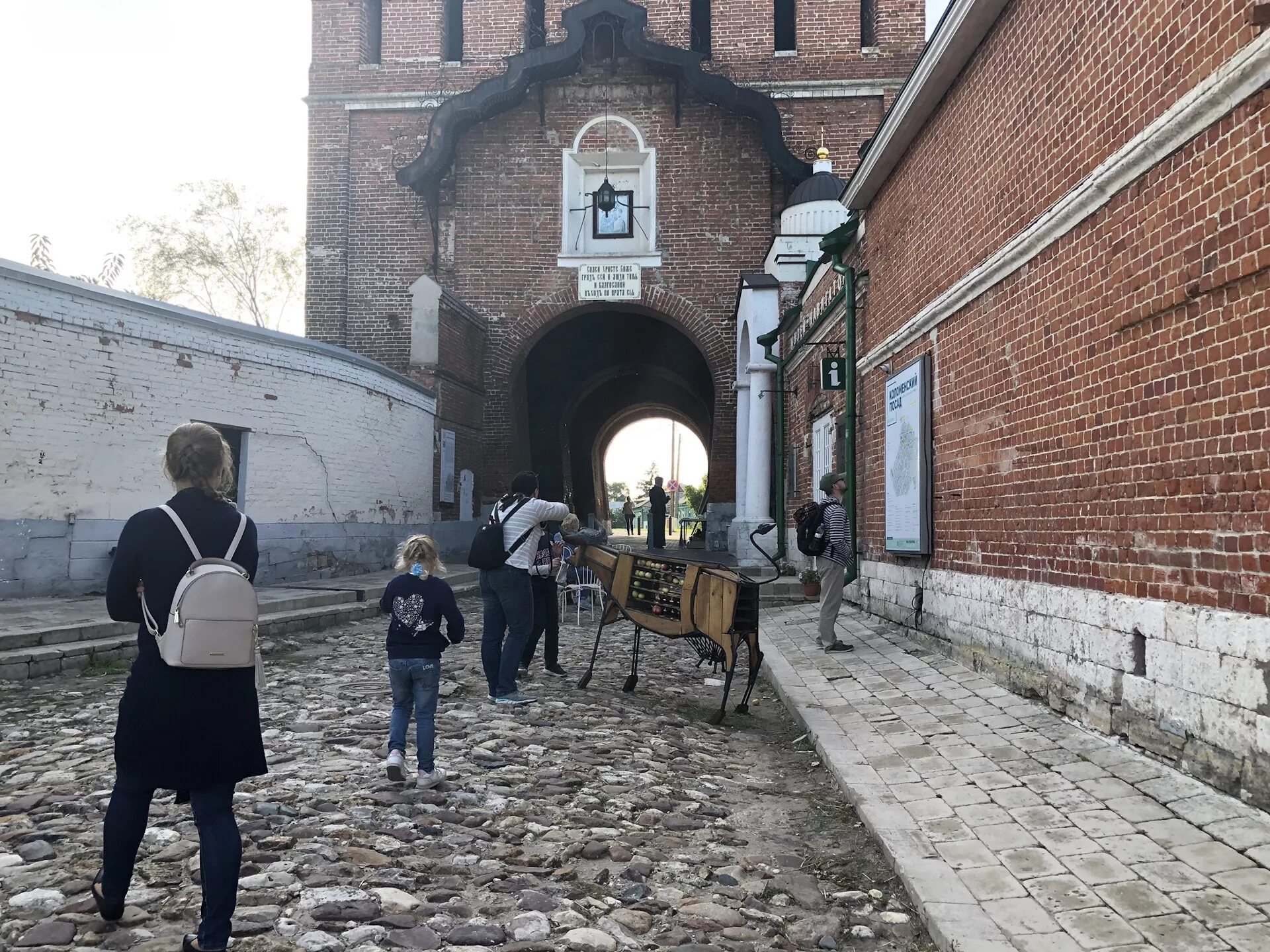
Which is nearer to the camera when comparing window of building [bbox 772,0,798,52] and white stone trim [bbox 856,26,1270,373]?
white stone trim [bbox 856,26,1270,373]

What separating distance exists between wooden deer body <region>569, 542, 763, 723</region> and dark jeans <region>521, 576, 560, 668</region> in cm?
54

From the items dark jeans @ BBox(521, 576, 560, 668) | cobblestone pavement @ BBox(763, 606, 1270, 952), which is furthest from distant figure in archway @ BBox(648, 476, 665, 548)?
cobblestone pavement @ BBox(763, 606, 1270, 952)

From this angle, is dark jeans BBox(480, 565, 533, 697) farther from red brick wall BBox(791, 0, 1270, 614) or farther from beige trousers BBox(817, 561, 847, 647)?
red brick wall BBox(791, 0, 1270, 614)

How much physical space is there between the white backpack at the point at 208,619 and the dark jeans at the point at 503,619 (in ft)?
11.9

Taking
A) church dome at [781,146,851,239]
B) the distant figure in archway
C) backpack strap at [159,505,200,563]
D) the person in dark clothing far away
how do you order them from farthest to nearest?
the distant figure in archway < church dome at [781,146,851,239] < the person in dark clothing far away < backpack strap at [159,505,200,563]

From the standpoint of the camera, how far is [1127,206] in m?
4.70

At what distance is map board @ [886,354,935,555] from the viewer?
26.4 ft

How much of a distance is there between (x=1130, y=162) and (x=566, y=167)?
17602 mm

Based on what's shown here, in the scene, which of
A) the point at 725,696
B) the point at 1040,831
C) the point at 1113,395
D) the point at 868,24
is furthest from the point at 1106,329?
the point at 868,24

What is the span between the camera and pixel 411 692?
4.78 meters

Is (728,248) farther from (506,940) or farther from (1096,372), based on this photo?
(506,940)

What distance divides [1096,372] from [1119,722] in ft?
6.01

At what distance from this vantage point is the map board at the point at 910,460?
8.05 m

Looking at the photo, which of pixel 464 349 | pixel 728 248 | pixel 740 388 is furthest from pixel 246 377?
pixel 728 248
